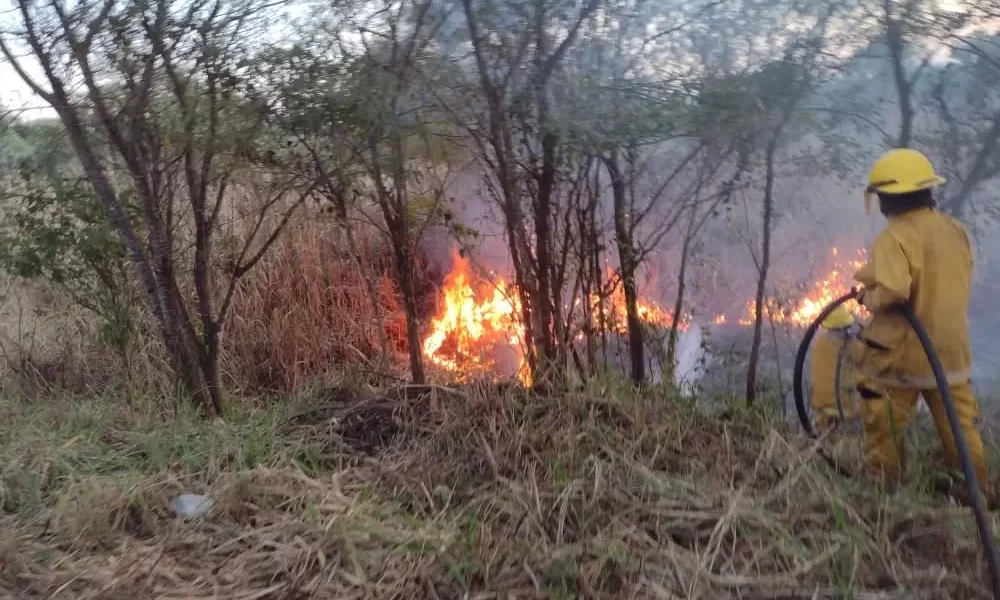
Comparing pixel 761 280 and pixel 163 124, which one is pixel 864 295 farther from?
pixel 163 124

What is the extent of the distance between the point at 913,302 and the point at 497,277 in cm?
296

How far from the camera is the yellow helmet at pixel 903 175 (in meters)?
3.13

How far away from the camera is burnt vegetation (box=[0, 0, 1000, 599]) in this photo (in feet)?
9.23

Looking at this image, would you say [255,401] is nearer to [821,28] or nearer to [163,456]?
[163,456]

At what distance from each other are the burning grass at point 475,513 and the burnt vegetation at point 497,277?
0.6 inches

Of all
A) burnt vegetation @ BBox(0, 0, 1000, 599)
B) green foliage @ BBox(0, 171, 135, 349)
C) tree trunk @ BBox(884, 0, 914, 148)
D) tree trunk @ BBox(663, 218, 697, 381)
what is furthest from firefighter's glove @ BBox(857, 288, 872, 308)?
green foliage @ BBox(0, 171, 135, 349)

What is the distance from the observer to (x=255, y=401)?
5406mm

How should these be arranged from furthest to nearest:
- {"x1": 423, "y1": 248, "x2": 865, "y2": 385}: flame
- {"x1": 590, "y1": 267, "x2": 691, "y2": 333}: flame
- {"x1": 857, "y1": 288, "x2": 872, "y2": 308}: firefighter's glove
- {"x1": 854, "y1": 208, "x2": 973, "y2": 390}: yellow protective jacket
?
{"x1": 423, "y1": 248, "x2": 865, "y2": 385}: flame → {"x1": 590, "y1": 267, "x2": 691, "y2": 333}: flame → {"x1": 857, "y1": 288, "x2": 872, "y2": 308}: firefighter's glove → {"x1": 854, "y1": 208, "x2": 973, "y2": 390}: yellow protective jacket

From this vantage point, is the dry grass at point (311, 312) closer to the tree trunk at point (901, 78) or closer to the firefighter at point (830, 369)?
the firefighter at point (830, 369)

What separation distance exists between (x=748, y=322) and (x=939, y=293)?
252cm

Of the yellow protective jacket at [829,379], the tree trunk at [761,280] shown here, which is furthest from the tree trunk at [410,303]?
the yellow protective jacket at [829,379]

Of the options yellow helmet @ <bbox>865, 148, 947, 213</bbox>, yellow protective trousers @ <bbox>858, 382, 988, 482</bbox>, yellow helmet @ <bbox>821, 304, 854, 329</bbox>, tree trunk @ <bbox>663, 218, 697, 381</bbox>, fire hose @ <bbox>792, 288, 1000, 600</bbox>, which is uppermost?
yellow helmet @ <bbox>865, 148, 947, 213</bbox>

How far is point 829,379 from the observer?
4.38 metres

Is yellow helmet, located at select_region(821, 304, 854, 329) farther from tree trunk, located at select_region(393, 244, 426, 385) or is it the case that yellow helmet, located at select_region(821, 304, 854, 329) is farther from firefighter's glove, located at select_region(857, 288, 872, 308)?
tree trunk, located at select_region(393, 244, 426, 385)
